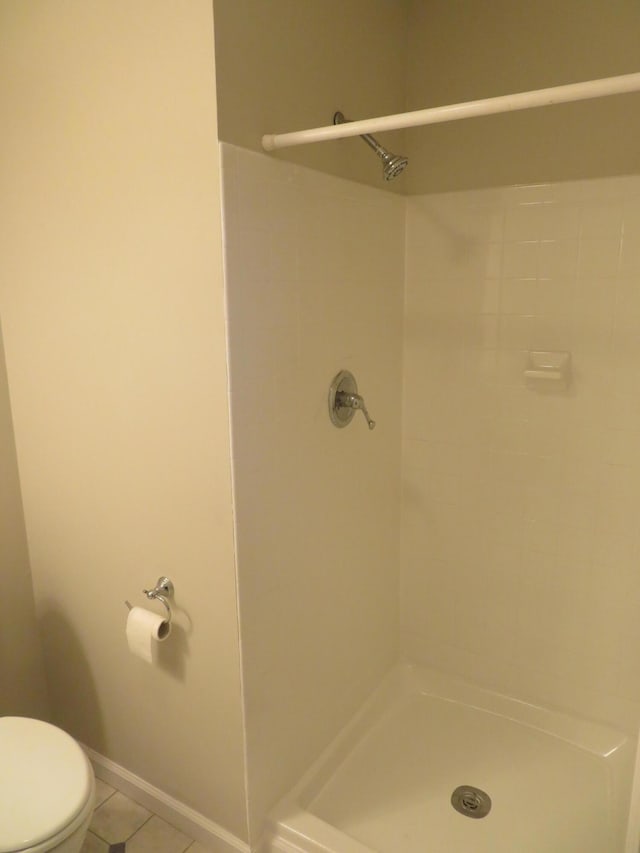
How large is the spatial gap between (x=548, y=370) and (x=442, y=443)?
431mm

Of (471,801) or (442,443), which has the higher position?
(442,443)

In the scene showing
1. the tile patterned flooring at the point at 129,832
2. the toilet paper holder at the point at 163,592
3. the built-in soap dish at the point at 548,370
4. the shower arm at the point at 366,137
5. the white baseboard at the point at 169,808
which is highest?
the shower arm at the point at 366,137

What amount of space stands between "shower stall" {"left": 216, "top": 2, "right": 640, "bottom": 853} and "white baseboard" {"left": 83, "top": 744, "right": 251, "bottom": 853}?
110mm

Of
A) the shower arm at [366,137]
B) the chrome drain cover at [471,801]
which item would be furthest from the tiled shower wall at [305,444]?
the chrome drain cover at [471,801]

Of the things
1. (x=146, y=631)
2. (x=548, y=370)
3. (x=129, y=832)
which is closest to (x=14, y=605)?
(x=146, y=631)

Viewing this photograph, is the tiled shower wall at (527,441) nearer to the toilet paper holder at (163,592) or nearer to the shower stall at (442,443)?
the shower stall at (442,443)

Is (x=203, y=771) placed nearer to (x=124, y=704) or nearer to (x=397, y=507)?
(x=124, y=704)

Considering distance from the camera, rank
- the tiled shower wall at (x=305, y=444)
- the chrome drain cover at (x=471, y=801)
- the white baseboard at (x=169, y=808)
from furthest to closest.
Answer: the chrome drain cover at (x=471, y=801), the white baseboard at (x=169, y=808), the tiled shower wall at (x=305, y=444)

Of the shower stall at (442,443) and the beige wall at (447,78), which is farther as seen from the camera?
the shower stall at (442,443)

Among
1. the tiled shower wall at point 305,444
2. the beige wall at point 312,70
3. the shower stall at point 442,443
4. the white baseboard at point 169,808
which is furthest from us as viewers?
the white baseboard at point 169,808

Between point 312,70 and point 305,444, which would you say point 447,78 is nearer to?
point 312,70

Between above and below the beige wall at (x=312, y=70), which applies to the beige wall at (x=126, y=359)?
below

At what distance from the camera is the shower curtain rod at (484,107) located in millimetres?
989

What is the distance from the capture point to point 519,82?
Result: 1.74 metres
